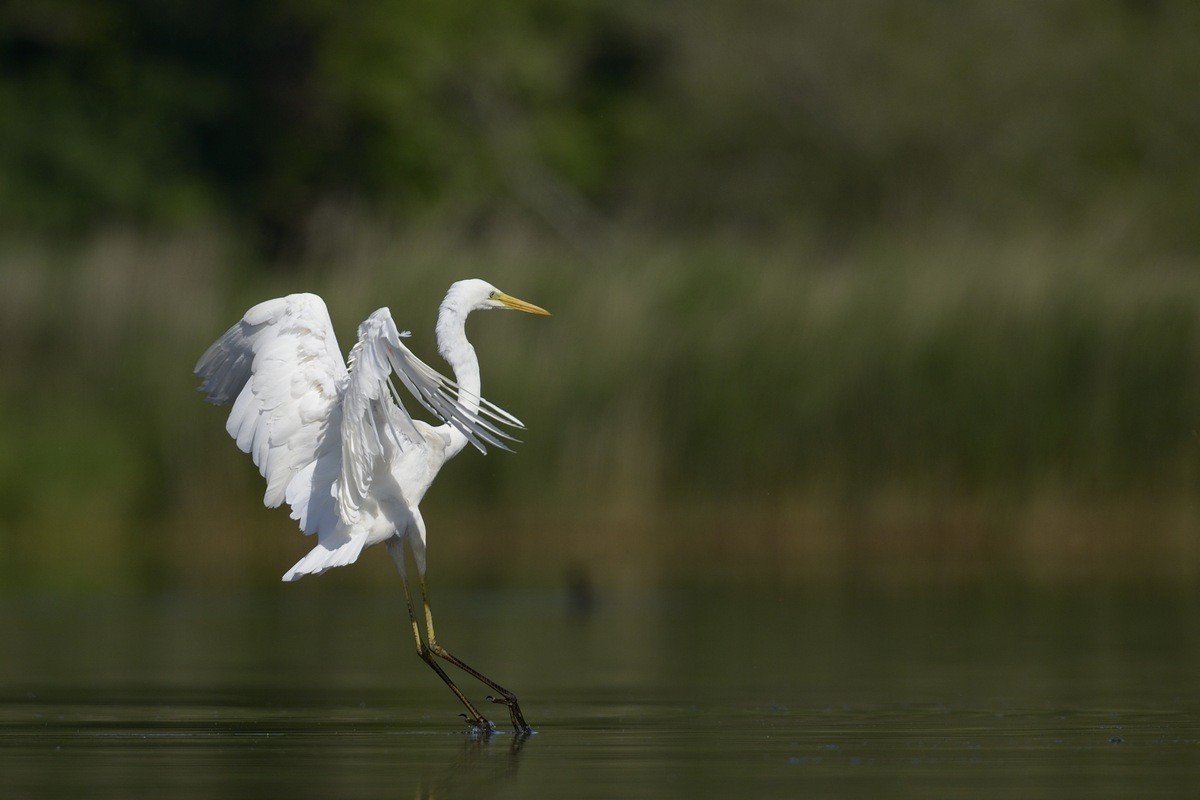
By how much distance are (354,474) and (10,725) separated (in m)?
1.59

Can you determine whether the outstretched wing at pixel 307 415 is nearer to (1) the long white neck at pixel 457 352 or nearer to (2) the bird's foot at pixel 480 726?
(1) the long white neck at pixel 457 352

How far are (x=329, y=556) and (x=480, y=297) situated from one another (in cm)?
169

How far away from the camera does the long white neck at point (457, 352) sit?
919cm

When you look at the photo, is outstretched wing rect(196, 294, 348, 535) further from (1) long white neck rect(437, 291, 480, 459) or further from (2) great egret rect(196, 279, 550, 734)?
(1) long white neck rect(437, 291, 480, 459)

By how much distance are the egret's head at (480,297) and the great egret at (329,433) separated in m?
0.04

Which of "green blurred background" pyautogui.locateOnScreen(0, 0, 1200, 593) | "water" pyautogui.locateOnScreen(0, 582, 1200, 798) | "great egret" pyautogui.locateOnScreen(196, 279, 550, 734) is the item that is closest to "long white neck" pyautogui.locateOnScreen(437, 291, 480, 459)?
"great egret" pyautogui.locateOnScreen(196, 279, 550, 734)

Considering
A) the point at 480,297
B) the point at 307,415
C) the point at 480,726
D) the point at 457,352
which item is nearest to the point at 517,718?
the point at 480,726

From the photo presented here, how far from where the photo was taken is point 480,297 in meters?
9.70

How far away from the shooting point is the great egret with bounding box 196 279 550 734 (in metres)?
8.34

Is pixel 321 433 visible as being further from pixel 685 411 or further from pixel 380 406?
pixel 685 411

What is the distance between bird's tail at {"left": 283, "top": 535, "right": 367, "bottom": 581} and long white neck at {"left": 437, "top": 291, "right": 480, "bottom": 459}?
0.72m

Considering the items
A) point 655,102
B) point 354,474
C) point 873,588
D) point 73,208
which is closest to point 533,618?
point 873,588

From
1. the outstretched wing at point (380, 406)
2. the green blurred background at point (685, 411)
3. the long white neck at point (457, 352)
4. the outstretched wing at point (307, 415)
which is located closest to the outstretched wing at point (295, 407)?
the outstretched wing at point (307, 415)

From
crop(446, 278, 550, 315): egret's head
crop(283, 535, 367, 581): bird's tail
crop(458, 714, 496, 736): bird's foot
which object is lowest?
crop(458, 714, 496, 736): bird's foot
